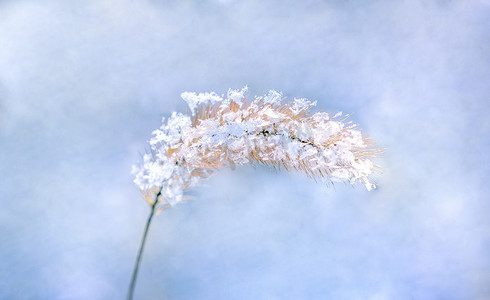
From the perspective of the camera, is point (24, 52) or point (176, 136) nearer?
point (176, 136)

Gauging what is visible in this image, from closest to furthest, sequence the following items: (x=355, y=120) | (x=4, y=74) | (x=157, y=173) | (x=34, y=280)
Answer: (x=157, y=173)
(x=34, y=280)
(x=4, y=74)
(x=355, y=120)

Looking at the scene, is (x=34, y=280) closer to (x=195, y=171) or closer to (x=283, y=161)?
(x=195, y=171)

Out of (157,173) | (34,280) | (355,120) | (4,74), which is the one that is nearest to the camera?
(157,173)

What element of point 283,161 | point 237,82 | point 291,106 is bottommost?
point 283,161

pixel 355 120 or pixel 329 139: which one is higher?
pixel 355 120

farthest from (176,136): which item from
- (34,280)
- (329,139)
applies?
(34,280)
